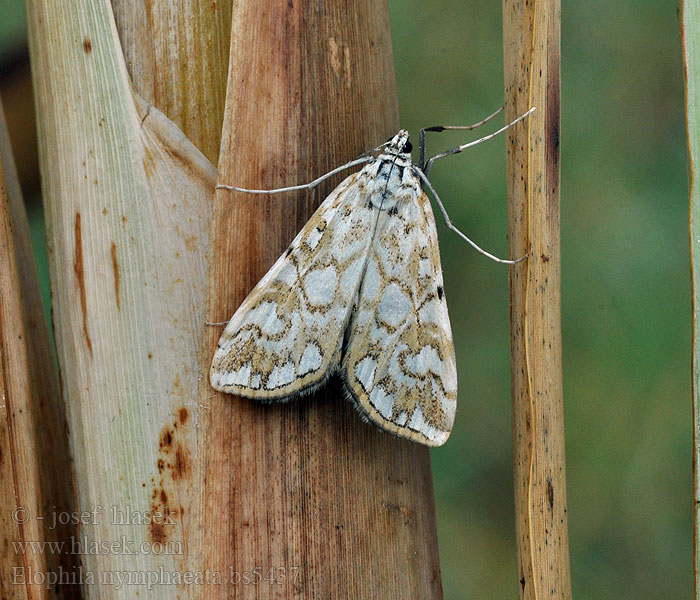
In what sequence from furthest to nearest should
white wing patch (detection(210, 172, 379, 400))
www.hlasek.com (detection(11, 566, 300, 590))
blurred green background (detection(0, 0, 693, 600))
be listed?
blurred green background (detection(0, 0, 693, 600)) → white wing patch (detection(210, 172, 379, 400)) → www.hlasek.com (detection(11, 566, 300, 590))

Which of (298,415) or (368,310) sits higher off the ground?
(368,310)

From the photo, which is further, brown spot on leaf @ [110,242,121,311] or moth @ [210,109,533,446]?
moth @ [210,109,533,446]

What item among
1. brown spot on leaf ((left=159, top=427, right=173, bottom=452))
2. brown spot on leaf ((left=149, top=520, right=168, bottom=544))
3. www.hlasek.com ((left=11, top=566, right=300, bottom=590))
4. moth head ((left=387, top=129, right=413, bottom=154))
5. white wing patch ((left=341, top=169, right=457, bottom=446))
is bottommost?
www.hlasek.com ((left=11, top=566, right=300, bottom=590))

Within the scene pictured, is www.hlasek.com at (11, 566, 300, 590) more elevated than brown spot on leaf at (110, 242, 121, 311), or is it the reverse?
brown spot on leaf at (110, 242, 121, 311)

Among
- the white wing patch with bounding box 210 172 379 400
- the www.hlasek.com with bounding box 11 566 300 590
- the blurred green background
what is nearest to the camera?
the www.hlasek.com with bounding box 11 566 300 590

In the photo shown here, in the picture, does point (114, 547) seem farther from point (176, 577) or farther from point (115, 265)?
point (115, 265)

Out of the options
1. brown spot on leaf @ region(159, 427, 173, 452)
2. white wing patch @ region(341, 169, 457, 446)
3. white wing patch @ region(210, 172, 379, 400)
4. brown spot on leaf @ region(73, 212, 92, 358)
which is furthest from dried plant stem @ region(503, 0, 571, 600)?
brown spot on leaf @ region(73, 212, 92, 358)

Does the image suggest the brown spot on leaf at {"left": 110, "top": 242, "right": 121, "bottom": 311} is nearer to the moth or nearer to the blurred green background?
the moth

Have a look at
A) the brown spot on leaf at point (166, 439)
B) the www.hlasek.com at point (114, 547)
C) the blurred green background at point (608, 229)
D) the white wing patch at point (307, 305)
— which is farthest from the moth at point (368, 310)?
the blurred green background at point (608, 229)

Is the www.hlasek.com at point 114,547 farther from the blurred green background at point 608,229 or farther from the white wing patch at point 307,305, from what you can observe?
the blurred green background at point 608,229

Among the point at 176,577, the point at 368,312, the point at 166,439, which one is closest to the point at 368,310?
the point at 368,312
